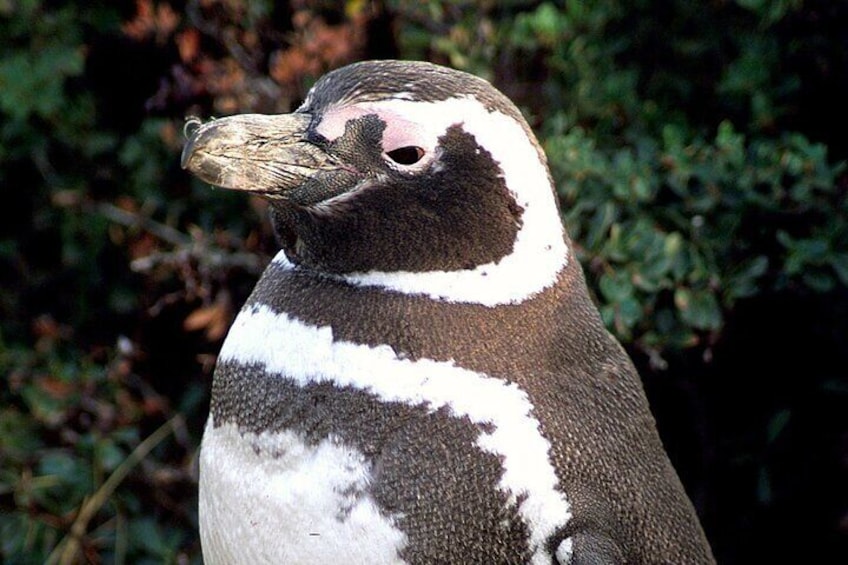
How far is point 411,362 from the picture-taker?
4.09 ft

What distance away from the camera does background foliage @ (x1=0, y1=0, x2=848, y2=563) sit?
6.53 feet

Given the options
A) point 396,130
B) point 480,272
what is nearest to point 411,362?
point 480,272

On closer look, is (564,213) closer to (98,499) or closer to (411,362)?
(411,362)

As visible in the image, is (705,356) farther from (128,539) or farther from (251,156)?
(128,539)

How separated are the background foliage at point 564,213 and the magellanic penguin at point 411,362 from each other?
62cm

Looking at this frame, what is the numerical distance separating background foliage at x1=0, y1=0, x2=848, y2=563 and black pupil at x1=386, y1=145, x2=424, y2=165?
71cm

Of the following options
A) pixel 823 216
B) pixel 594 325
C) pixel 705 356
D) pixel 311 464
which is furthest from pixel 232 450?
→ pixel 823 216

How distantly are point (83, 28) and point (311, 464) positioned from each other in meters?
1.84

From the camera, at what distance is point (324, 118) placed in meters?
1.25

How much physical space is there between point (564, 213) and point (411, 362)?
0.81 metres

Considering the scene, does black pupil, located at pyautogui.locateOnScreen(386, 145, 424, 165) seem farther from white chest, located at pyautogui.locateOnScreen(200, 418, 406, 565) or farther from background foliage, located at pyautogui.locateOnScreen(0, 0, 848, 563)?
background foliage, located at pyautogui.locateOnScreen(0, 0, 848, 563)

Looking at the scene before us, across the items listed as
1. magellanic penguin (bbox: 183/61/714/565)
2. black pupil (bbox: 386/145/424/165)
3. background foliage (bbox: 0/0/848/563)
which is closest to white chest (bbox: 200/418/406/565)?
magellanic penguin (bbox: 183/61/714/565)

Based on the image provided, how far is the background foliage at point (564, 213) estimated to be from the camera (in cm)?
199

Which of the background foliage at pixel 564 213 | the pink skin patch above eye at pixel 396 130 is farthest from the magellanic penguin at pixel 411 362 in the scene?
the background foliage at pixel 564 213
